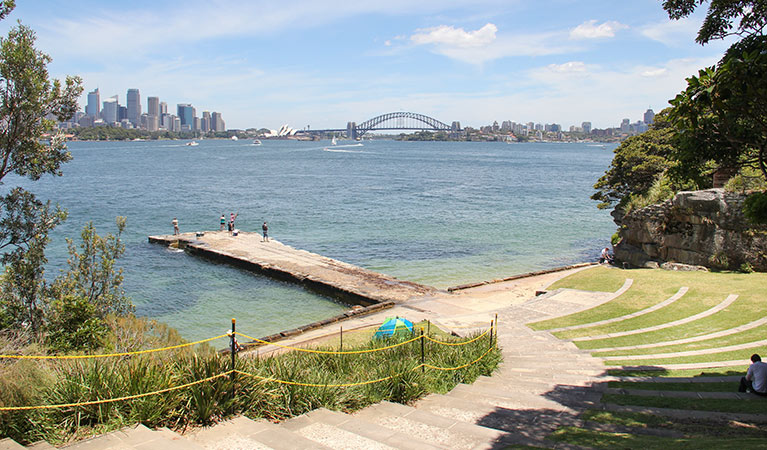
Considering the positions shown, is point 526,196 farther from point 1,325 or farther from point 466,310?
point 1,325

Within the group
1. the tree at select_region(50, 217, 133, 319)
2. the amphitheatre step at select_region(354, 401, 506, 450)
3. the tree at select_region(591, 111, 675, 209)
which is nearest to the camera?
the amphitheatre step at select_region(354, 401, 506, 450)

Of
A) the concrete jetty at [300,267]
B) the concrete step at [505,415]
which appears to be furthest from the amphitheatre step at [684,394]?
the concrete jetty at [300,267]

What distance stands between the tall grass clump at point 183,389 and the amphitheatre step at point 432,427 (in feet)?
1.79

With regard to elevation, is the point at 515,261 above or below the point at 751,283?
below

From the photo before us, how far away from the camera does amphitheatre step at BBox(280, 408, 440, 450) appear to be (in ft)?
21.7

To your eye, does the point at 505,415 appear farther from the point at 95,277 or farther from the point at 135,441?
the point at 95,277

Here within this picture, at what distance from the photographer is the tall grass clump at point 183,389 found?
658 centimetres

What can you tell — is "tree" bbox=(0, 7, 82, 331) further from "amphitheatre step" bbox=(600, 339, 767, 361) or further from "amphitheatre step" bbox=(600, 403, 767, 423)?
"amphitheatre step" bbox=(600, 339, 767, 361)

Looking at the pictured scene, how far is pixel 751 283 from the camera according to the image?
19.2 meters

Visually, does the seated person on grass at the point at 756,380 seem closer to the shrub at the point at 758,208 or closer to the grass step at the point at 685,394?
the grass step at the point at 685,394

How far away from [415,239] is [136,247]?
20.4 m

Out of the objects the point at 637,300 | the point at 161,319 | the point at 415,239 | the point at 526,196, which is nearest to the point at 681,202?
the point at 637,300

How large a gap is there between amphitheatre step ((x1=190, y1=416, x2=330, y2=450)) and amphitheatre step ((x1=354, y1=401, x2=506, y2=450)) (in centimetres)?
173

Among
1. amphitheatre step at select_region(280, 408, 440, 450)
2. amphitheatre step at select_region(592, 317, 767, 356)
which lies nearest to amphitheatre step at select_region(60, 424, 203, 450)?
amphitheatre step at select_region(280, 408, 440, 450)
